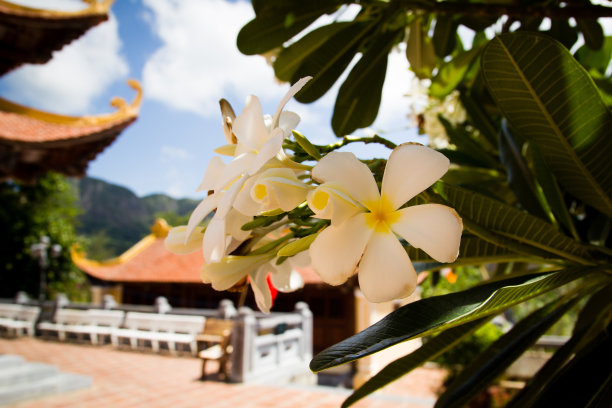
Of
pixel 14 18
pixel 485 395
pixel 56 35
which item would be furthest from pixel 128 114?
pixel 485 395

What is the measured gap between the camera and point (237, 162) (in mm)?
265

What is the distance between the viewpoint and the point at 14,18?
4.29 meters

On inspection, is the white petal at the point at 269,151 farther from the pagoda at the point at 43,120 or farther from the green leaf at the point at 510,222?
the pagoda at the point at 43,120

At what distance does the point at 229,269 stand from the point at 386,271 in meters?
0.14

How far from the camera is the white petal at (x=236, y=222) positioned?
0.28 m

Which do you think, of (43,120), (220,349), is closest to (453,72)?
(43,120)

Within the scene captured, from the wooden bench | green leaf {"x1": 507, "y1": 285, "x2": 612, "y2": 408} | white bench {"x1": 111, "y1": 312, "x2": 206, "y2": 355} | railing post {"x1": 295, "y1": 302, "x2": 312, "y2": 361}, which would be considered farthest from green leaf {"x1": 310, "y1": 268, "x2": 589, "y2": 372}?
white bench {"x1": 111, "y1": 312, "x2": 206, "y2": 355}

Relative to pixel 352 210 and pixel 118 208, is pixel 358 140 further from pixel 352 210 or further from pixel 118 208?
pixel 118 208

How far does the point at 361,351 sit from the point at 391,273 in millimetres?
66

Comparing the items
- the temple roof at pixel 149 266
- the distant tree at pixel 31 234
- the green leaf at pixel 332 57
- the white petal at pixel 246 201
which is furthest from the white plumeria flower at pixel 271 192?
the distant tree at pixel 31 234

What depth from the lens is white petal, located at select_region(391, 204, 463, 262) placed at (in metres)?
0.22

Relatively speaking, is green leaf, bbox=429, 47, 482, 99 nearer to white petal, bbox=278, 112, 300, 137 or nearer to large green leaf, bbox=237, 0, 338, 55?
large green leaf, bbox=237, 0, 338, 55

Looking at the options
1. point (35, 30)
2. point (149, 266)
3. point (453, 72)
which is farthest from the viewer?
point (149, 266)

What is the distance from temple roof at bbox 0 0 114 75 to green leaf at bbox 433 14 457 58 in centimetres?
474
